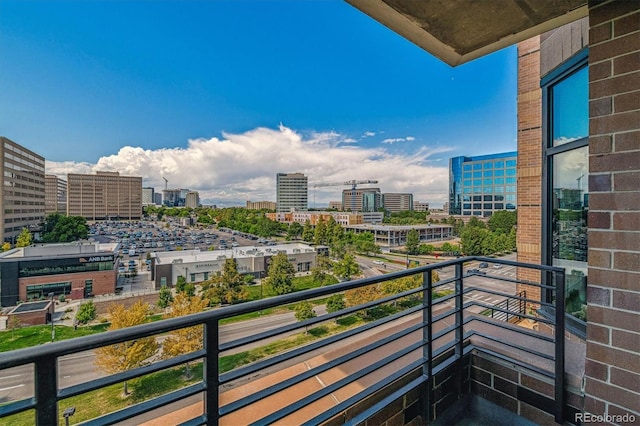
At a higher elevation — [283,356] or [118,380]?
[118,380]

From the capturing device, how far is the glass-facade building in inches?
1048

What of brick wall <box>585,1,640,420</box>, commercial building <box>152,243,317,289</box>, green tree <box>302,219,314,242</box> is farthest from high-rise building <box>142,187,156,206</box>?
brick wall <box>585,1,640,420</box>

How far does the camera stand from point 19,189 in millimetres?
25516

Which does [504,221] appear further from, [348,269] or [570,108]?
[570,108]

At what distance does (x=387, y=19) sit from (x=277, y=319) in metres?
14.5

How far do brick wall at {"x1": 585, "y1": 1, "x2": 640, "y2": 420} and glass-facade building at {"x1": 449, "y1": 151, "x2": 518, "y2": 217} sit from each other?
25401 millimetres

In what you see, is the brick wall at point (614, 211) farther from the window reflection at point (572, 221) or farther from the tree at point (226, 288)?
the tree at point (226, 288)

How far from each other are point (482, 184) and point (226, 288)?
30069mm

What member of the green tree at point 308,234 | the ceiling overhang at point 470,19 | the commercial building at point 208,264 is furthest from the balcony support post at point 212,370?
the green tree at point 308,234

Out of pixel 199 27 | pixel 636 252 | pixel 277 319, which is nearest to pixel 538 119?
pixel 636 252

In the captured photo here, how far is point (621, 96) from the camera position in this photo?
37.9 inches

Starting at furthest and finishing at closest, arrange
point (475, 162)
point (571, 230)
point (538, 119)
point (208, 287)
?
point (475, 162), point (208, 287), point (538, 119), point (571, 230)

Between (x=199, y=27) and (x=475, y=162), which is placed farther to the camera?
(x=475, y=162)

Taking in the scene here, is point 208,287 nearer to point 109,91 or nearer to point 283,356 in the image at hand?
point 283,356
